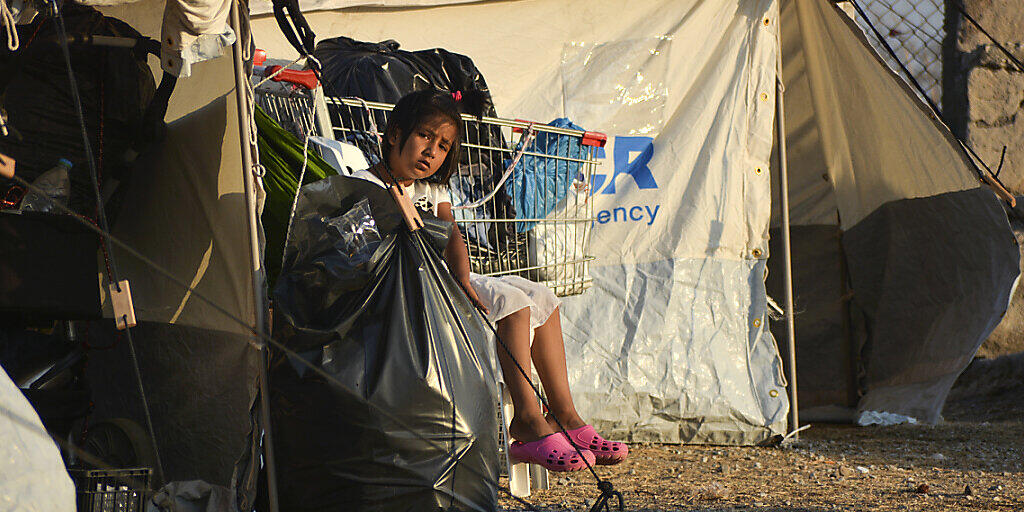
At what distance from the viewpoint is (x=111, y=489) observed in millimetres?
1960

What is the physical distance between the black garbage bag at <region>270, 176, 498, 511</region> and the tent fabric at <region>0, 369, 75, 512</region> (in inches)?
20.3

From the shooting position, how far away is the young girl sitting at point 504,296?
101 inches

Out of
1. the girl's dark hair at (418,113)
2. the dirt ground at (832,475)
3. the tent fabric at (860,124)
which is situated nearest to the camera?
the girl's dark hair at (418,113)

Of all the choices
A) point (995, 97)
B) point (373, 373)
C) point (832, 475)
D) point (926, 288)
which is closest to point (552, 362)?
point (373, 373)

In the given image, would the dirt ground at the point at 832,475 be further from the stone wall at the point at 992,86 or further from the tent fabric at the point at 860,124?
the stone wall at the point at 992,86

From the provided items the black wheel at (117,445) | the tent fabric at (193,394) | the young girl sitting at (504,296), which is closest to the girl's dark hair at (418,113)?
the young girl sitting at (504,296)

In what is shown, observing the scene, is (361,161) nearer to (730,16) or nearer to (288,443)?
(288,443)

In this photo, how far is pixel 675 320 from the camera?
4359 millimetres

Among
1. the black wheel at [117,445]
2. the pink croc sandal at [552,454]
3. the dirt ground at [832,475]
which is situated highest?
the black wheel at [117,445]

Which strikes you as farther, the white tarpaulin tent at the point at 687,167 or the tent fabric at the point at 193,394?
the white tarpaulin tent at the point at 687,167

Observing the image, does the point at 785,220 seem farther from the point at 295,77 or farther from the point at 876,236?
the point at 295,77

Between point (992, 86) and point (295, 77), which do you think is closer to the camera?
point (295, 77)

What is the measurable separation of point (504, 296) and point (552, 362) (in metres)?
0.35

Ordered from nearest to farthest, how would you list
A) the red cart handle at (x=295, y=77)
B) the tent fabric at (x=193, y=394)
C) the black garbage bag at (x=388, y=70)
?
the tent fabric at (x=193, y=394), the red cart handle at (x=295, y=77), the black garbage bag at (x=388, y=70)
